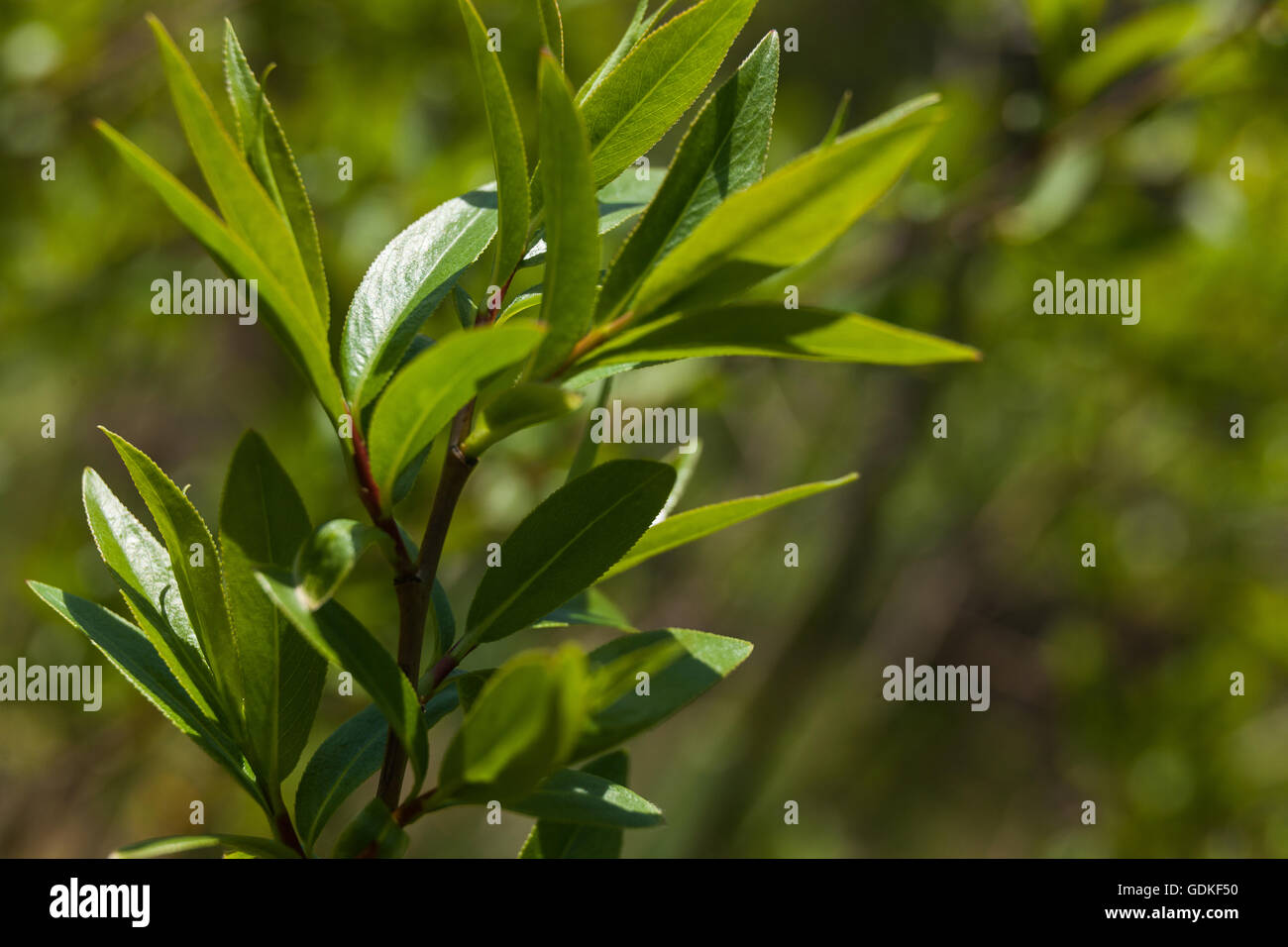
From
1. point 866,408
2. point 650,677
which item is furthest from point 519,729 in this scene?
point 866,408

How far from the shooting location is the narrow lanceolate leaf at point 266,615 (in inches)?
14.0

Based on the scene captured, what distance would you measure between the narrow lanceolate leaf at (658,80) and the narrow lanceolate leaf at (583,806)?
→ 24cm

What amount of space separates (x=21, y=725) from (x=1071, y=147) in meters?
1.44

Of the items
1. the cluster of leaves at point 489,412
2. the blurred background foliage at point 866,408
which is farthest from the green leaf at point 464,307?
the blurred background foliage at point 866,408

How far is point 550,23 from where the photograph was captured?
14.9 inches

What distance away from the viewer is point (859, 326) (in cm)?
30

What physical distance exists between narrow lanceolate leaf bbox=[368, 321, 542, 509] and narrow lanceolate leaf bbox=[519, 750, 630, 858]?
17cm

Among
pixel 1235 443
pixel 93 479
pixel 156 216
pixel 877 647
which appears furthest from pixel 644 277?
pixel 877 647

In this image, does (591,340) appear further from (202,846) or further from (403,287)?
(202,846)

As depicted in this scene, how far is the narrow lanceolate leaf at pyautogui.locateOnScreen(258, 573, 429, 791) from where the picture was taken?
307 millimetres

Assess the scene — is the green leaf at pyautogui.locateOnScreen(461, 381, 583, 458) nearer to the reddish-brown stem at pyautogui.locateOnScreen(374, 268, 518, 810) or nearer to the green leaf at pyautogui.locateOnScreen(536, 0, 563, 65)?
the reddish-brown stem at pyautogui.locateOnScreen(374, 268, 518, 810)

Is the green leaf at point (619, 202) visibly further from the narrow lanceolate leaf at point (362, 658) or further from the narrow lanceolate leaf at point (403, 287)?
the narrow lanceolate leaf at point (362, 658)

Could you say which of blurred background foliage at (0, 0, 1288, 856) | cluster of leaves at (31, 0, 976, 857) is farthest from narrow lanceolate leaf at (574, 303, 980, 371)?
blurred background foliage at (0, 0, 1288, 856)

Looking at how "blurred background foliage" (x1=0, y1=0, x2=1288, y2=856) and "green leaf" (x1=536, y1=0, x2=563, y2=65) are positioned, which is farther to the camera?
"blurred background foliage" (x1=0, y1=0, x2=1288, y2=856)
